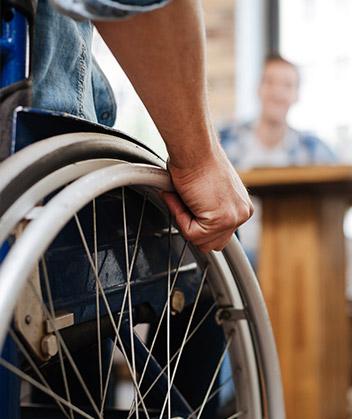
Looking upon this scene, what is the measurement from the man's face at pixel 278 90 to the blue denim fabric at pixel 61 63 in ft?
8.40

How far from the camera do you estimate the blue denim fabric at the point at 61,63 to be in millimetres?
817

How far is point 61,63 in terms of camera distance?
85 centimetres

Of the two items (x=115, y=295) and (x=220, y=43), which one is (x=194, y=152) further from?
(x=220, y=43)

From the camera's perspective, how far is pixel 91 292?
0.83 meters

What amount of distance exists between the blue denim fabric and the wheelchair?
21mm

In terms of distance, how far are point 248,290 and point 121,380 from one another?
2.44m

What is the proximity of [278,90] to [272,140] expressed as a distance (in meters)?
0.26

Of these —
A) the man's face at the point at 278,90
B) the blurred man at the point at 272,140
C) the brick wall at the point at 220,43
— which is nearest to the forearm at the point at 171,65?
the blurred man at the point at 272,140

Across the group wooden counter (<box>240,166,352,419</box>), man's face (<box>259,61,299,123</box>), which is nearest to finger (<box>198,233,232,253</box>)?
wooden counter (<box>240,166,352,419</box>)

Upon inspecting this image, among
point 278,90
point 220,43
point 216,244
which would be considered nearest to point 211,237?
point 216,244

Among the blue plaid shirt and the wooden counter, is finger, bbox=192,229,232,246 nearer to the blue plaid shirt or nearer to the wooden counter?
the wooden counter

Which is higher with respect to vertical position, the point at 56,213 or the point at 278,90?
the point at 278,90

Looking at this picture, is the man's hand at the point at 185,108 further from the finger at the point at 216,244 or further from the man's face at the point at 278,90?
the man's face at the point at 278,90

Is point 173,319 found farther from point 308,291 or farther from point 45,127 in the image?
point 308,291
